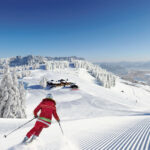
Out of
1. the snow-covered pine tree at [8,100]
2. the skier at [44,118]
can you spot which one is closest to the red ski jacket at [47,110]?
the skier at [44,118]

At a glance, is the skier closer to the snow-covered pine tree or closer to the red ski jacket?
the red ski jacket

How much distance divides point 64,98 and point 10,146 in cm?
3884

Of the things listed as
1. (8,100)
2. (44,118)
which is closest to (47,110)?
(44,118)

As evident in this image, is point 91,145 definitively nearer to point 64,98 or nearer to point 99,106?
point 99,106

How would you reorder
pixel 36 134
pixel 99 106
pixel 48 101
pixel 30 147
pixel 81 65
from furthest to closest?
pixel 81 65
pixel 99 106
pixel 48 101
pixel 36 134
pixel 30 147

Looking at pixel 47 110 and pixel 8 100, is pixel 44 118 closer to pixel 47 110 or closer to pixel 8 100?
pixel 47 110

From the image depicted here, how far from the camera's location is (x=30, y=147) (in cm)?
454

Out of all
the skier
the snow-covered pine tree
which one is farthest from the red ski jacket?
the snow-covered pine tree

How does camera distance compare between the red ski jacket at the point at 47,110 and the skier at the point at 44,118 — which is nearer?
the skier at the point at 44,118

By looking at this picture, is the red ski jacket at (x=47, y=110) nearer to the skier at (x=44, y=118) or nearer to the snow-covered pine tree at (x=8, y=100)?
the skier at (x=44, y=118)

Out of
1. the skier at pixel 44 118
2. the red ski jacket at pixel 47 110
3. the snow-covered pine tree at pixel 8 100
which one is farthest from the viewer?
the snow-covered pine tree at pixel 8 100

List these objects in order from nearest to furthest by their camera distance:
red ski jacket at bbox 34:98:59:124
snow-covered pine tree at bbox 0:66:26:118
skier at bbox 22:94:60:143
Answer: skier at bbox 22:94:60:143, red ski jacket at bbox 34:98:59:124, snow-covered pine tree at bbox 0:66:26:118

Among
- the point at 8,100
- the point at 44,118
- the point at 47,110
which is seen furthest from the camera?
the point at 8,100

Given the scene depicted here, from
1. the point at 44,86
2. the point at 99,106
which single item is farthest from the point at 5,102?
the point at 44,86
